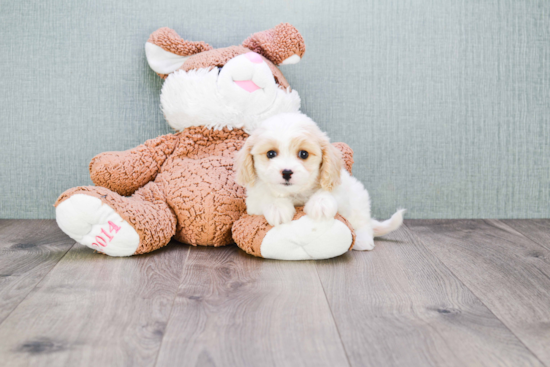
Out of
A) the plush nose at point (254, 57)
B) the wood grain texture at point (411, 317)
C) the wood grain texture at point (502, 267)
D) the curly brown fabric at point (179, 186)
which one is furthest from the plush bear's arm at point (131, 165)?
the wood grain texture at point (502, 267)

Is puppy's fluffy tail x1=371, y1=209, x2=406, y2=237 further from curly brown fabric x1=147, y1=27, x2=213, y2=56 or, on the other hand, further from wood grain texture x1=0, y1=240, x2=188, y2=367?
curly brown fabric x1=147, y1=27, x2=213, y2=56

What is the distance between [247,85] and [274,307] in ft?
2.40

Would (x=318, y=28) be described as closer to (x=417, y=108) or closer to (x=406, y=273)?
(x=417, y=108)

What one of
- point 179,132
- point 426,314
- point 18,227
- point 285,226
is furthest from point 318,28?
point 18,227

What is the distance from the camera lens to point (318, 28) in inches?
64.2

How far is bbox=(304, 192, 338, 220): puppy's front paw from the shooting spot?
3.75 ft

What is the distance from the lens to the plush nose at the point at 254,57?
139 cm

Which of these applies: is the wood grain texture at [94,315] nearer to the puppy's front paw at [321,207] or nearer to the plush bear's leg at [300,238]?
the plush bear's leg at [300,238]

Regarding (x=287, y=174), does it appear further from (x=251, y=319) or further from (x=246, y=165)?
(x=251, y=319)

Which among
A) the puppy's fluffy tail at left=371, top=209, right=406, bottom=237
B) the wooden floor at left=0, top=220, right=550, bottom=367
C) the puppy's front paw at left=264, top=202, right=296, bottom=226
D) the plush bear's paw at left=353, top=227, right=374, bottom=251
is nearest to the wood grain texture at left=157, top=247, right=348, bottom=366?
the wooden floor at left=0, top=220, right=550, bottom=367

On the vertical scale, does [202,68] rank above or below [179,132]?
above

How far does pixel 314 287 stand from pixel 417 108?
0.93 meters

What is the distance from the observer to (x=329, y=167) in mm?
1137

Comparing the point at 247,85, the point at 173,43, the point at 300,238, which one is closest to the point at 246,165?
the point at 300,238
